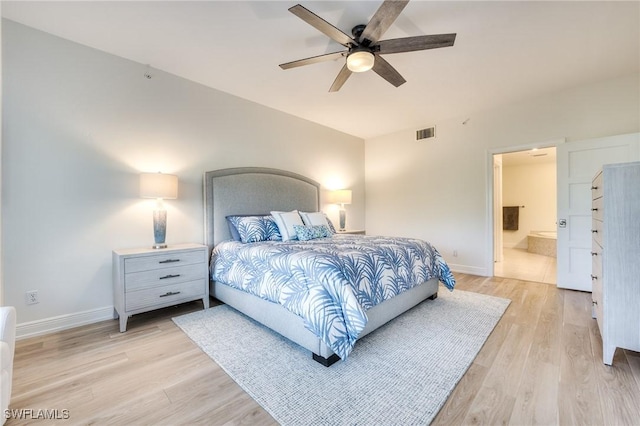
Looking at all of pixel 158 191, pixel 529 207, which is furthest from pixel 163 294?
pixel 529 207

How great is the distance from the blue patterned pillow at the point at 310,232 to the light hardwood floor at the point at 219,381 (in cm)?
158

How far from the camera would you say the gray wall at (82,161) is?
7.37ft

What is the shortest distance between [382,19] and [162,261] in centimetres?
274

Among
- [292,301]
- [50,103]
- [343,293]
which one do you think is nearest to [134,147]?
[50,103]

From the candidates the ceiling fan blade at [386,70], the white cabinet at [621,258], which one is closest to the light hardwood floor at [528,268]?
the white cabinet at [621,258]

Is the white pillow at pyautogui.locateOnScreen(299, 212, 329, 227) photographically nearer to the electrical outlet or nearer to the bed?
the bed

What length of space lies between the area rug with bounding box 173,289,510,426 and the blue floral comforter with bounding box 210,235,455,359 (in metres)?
0.24

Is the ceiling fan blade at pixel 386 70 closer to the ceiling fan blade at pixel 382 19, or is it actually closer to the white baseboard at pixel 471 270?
the ceiling fan blade at pixel 382 19

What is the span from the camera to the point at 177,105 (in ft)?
10.3

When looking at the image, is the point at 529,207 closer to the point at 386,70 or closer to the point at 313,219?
the point at 313,219

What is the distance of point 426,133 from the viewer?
4867 mm

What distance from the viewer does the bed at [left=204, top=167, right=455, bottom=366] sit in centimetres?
184

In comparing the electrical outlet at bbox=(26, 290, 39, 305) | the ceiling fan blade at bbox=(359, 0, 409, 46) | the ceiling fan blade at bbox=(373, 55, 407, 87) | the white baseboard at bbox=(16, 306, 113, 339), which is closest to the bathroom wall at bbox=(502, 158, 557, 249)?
the ceiling fan blade at bbox=(373, 55, 407, 87)

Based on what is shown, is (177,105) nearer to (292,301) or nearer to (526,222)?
(292,301)
